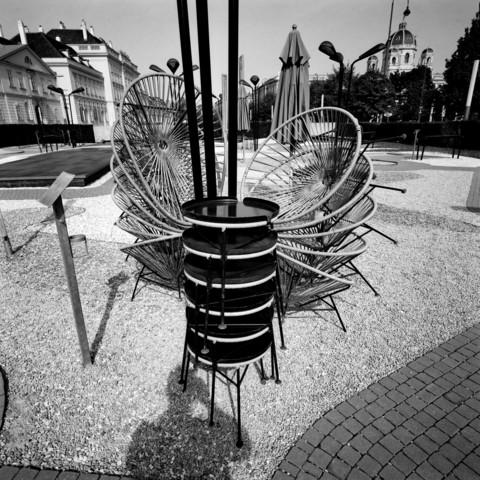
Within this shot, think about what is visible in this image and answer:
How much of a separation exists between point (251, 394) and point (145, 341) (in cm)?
116

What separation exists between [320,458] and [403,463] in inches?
19.0

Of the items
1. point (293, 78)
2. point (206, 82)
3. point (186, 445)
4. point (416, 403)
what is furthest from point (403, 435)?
point (293, 78)

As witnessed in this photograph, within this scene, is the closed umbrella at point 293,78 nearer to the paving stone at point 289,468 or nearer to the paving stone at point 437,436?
the paving stone at point 437,436

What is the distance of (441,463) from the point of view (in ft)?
6.51

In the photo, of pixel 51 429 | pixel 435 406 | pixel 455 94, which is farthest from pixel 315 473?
pixel 455 94

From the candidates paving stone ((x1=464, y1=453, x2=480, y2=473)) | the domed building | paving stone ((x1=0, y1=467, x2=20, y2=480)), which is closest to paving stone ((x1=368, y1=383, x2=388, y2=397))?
paving stone ((x1=464, y1=453, x2=480, y2=473))

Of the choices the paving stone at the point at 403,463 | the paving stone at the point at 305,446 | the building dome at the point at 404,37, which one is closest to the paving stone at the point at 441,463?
the paving stone at the point at 403,463

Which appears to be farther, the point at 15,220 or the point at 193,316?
the point at 15,220

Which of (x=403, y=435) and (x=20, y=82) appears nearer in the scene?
(x=403, y=435)

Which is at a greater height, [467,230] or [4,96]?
[4,96]

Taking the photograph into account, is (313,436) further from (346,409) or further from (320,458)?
(346,409)

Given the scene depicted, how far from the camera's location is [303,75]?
6.50 m

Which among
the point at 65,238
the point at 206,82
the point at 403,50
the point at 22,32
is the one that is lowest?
the point at 65,238

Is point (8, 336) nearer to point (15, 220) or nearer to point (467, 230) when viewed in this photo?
point (15, 220)
